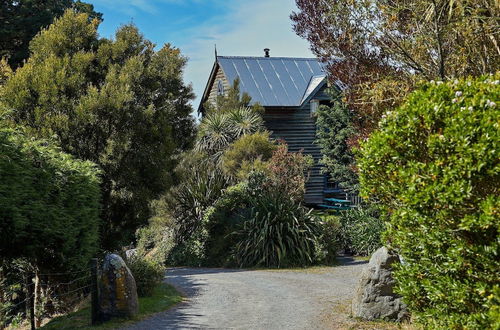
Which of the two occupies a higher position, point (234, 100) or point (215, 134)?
point (234, 100)

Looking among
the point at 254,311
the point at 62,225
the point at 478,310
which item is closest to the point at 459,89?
the point at 478,310

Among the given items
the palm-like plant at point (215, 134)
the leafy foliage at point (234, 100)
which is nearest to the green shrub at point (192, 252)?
the palm-like plant at point (215, 134)

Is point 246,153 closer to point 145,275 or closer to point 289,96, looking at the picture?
point 289,96

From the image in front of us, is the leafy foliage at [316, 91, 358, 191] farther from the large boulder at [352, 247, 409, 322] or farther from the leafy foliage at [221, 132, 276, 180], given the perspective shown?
the large boulder at [352, 247, 409, 322]

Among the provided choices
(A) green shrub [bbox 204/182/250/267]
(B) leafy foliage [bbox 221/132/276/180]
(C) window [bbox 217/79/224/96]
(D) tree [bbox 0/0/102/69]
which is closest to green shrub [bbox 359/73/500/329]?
(A) green shrub [bbox 204/182/250/267]

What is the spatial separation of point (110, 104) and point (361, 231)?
875 centimetres

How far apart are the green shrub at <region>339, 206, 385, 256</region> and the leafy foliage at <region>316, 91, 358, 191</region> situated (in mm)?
2971

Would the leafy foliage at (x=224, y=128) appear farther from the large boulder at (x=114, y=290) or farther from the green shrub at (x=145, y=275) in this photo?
the large boulder at (x=114, y=290)

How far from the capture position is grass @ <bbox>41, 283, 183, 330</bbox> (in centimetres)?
985

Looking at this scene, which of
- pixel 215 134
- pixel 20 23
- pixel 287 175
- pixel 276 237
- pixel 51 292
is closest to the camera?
pixel 51 292

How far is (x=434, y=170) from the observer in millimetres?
5547

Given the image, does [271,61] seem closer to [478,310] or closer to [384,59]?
[384,59]

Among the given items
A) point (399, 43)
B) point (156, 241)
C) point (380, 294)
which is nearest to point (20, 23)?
point (156, 241)

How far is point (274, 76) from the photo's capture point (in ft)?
104
